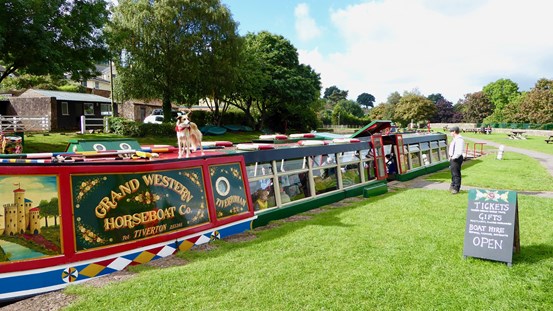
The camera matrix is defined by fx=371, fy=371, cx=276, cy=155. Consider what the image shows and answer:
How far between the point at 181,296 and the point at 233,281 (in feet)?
2.19

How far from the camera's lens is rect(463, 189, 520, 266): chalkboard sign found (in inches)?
196

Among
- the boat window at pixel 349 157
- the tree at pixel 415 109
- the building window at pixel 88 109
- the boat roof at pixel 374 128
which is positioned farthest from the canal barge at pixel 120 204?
the tree at pixel 415 109

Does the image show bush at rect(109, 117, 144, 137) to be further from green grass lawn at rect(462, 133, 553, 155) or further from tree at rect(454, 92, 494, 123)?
tree at rect(454, 92, 494, 123)

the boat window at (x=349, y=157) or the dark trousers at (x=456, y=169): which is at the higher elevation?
the boat window at (x=349, y=157)

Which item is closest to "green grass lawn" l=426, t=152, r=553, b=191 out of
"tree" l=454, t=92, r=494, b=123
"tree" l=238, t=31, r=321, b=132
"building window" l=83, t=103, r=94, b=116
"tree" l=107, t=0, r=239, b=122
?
"tree" l=107, t=0, r=239, b=122

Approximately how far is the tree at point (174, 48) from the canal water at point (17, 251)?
21.2 meters

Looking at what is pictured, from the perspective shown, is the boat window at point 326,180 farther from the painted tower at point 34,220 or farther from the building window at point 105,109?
the building window at point 105,109

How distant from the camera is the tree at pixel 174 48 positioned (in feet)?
79.3

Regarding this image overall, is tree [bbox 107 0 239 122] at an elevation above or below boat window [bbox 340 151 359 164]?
above

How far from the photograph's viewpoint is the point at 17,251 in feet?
14.2

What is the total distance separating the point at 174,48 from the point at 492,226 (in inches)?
924

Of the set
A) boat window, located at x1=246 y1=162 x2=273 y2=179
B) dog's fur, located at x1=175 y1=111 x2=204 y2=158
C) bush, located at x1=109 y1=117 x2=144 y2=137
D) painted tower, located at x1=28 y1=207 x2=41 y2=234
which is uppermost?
bush, located at x1=109 y1=117 x2=144 y2=137

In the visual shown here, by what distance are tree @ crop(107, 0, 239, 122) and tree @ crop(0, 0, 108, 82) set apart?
5.01 meters

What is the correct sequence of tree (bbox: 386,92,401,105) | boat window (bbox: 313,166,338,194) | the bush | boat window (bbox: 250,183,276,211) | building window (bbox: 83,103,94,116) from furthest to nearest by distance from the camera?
tree (bbox: 386,92,401,105)
building window (bbox: 83,103,94,116)
the bush
boat window (bbox: 313,166,338,194)
boat window (bbox: 250,183,276,211)
